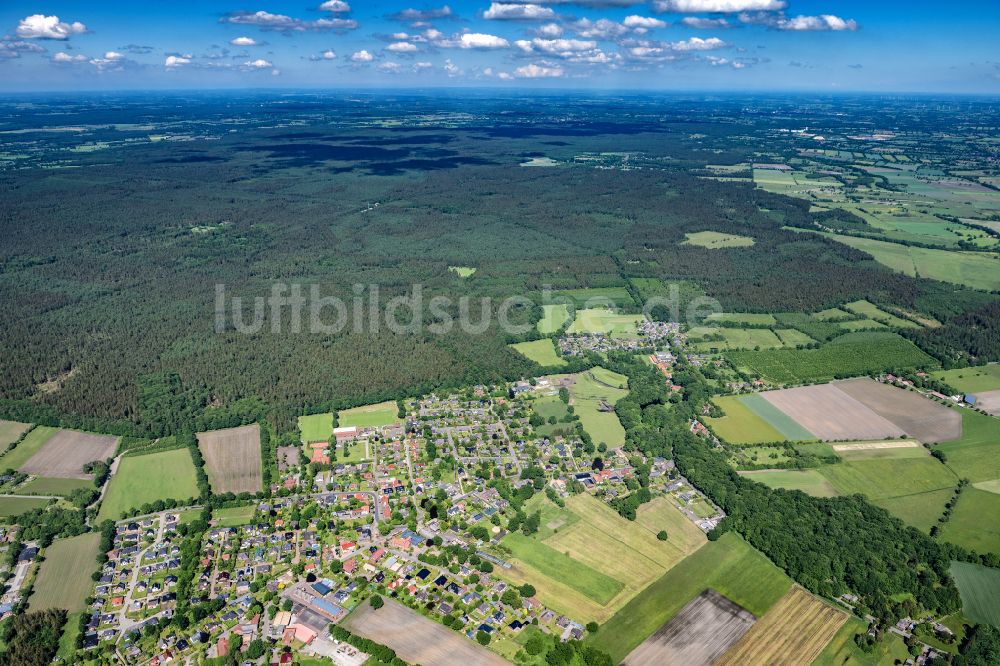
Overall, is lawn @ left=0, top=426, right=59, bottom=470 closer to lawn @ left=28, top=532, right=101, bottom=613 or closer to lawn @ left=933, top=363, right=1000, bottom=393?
lawn @ left=28, top=532, right=101, bottom=613

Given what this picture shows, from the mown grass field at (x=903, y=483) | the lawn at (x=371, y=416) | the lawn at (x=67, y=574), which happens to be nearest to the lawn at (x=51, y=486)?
the lawn at (x=67, y=574)

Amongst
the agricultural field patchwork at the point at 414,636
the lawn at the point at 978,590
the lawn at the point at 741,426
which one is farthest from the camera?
the lawn at the point at 741,426

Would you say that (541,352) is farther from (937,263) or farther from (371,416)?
(937,263)

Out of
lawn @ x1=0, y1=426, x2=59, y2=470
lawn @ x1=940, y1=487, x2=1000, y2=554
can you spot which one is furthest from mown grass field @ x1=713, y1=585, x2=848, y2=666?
lawn @ x1=0, y1=426, x2=59, y2=470

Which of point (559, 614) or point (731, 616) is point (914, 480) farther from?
point (559, 614)

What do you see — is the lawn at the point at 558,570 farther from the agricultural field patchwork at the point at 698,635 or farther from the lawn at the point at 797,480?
the lawn at the point at 797,480

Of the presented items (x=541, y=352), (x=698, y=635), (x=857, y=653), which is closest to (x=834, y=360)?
(x=541, y=352)

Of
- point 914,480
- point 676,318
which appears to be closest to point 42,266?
point 676,318
